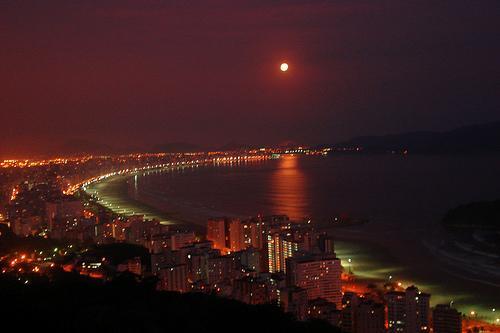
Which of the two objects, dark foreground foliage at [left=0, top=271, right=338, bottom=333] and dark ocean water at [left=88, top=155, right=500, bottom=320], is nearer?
dark foreground foliage at [left=0, top=271, right=338, bottom=333]

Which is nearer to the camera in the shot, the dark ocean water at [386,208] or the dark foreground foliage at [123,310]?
the dark foreground foliage at [123,310]

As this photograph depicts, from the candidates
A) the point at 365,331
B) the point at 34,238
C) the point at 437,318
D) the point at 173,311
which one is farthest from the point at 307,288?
the point at 34,238

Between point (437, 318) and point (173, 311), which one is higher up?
point (173, 311)

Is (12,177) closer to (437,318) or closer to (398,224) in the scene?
(398,224)

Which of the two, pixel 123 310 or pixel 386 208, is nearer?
pixel 123 310
